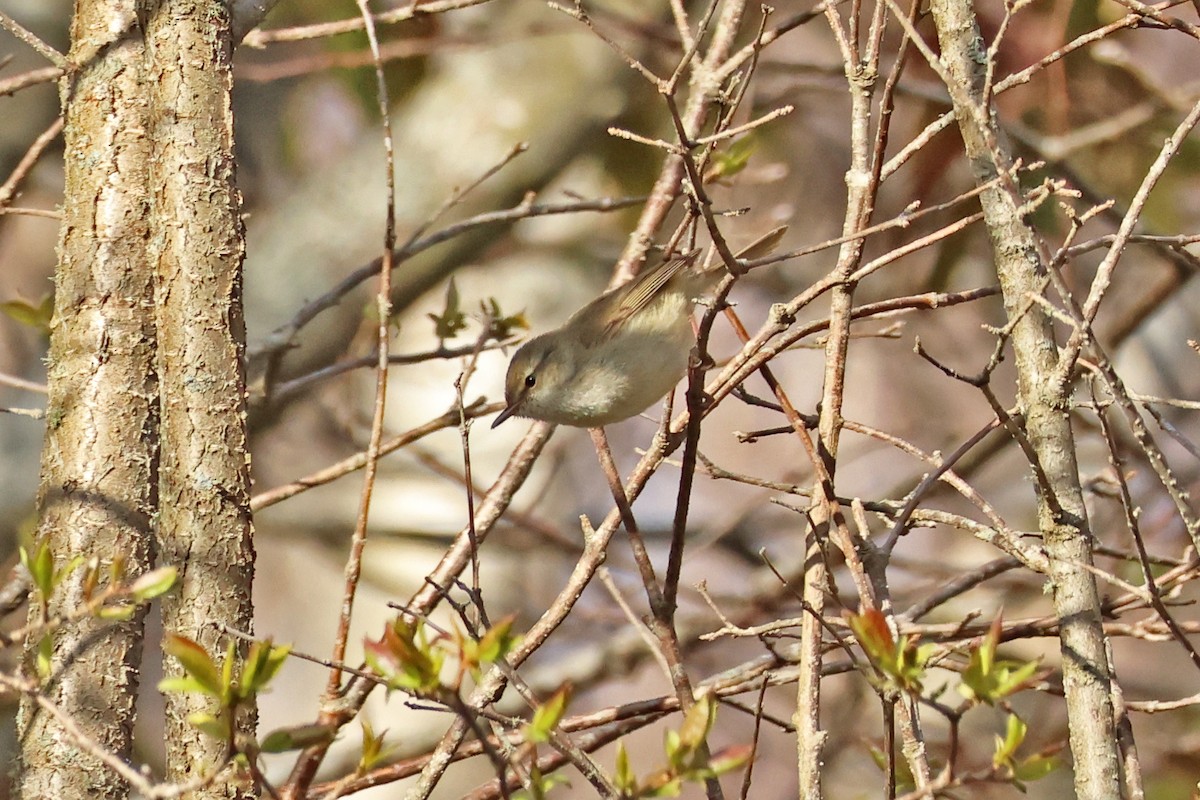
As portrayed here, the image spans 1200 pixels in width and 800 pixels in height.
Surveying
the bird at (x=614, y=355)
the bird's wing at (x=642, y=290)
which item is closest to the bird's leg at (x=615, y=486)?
the bird at (x=614, y=355)

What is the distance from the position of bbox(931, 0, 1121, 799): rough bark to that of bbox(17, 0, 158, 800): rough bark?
114cm

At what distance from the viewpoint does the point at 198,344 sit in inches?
61.4

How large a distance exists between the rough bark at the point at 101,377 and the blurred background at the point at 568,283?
134 cm

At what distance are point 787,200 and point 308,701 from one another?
3.51 meters

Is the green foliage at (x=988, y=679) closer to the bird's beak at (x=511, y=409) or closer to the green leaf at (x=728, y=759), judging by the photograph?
the green leaf at (x=728, y=759)

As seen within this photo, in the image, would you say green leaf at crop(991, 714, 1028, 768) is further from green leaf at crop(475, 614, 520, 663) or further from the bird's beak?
the bird's beak

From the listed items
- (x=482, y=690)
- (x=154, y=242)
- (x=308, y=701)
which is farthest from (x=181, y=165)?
(x=308, y=701)

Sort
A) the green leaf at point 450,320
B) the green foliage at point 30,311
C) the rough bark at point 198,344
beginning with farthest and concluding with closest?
the green leaf at point 450,320, the green foliage at point 30,311, the rough bark at point 198,344

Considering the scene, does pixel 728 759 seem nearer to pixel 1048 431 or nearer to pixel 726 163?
pixel 1048 431

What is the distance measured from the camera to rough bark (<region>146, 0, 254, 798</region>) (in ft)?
4.94

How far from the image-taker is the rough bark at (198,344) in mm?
1506

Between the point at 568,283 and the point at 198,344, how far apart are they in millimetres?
3709

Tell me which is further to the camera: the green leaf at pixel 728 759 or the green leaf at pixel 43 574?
the green leaf at pixel 43 574

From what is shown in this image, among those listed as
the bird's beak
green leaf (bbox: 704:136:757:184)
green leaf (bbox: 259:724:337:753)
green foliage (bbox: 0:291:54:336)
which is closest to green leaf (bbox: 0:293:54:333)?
green foliage (bbox: 0:291:54:336)
